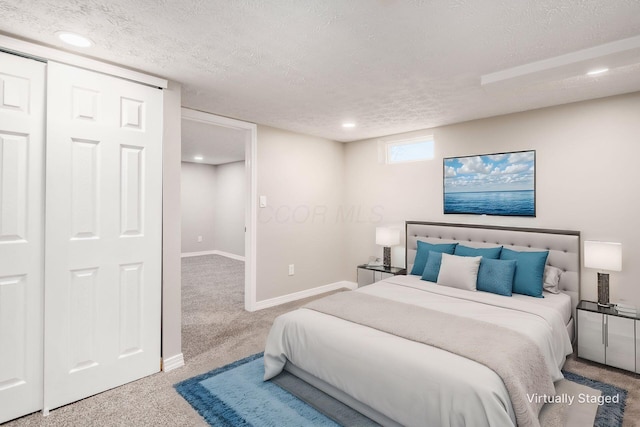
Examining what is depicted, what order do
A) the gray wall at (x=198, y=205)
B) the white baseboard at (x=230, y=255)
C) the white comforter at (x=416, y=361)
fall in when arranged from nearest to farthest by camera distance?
1. the white comforter at (x=416, y=361)
2. the white baseboard at (x=230, y=255)
3. the gray wall at (x=198, y=205)

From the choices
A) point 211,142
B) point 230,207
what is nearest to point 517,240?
point 211,142

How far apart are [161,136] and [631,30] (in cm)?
314

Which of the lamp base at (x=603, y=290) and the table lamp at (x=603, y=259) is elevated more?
the table lamp at (x=603, y=259)

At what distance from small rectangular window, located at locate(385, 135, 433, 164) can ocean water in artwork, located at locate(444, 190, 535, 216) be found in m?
0.69

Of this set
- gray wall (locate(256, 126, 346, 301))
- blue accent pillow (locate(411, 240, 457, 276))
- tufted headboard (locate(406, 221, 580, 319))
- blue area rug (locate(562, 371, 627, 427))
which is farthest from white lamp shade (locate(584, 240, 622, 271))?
gray wall (locate(256, 126, 346, 301))

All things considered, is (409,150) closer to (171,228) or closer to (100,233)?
(171,228)

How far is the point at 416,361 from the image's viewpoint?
1.82 metres

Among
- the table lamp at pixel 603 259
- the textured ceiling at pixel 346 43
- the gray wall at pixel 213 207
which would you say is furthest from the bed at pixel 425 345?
the gray wall at pixel 213 207

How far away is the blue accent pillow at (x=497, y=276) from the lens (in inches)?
119

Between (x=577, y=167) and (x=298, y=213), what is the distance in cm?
318

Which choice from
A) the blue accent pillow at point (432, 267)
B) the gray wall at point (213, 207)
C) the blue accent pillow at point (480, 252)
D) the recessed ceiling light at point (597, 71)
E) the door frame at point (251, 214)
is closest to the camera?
the recessed ceiling light at point (597, 71)

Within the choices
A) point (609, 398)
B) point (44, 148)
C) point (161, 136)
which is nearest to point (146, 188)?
point (161, 136)

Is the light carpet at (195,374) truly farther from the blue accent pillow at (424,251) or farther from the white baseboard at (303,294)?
the blue accent pillow at (424,251)

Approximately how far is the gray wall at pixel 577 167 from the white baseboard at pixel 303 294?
1.72 meters
